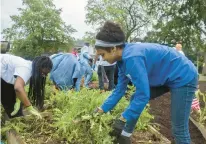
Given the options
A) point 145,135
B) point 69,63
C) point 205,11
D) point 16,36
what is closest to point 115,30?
point 145,135

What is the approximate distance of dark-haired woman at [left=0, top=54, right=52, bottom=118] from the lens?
3.71 meters

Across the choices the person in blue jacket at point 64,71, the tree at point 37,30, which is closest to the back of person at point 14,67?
the person in blue jacket at point 64,71

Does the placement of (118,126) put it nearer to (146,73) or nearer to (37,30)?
(146,73)

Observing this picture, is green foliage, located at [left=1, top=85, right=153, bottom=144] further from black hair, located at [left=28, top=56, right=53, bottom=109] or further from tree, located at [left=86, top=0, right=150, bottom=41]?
tree, located at [left=86, top=0, right=150, bottom=41]

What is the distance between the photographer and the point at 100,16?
140 ft

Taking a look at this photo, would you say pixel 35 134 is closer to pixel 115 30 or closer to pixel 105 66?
pixel 115 30

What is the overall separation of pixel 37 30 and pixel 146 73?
3682 centimetres

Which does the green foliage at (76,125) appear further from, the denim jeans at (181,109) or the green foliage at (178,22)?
the green foliage at (178,22)

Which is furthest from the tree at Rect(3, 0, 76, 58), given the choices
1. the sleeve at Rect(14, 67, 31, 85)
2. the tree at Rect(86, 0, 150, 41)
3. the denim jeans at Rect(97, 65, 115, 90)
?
the sleeve at Rect(14, 67, 31, 85)

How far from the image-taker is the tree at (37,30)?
37.8 m

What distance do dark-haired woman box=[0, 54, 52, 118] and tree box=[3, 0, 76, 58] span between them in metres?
33.3

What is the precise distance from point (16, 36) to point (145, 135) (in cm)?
3726

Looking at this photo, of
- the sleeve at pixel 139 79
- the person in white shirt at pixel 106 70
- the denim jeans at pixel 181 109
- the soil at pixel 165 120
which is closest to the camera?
the sleeve at pixel 139 79

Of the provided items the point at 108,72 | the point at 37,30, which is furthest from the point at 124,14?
the point at 108,72
